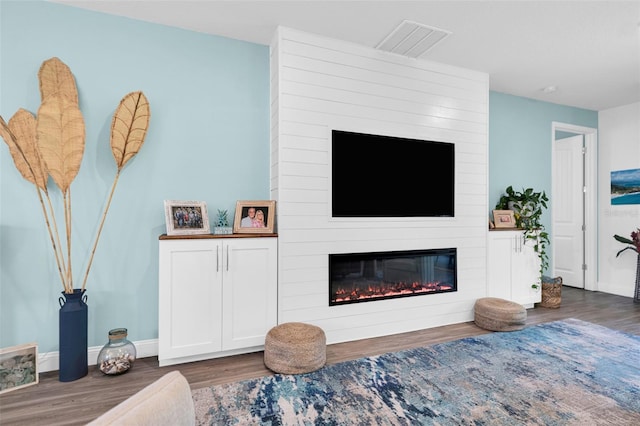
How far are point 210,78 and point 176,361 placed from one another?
240cm

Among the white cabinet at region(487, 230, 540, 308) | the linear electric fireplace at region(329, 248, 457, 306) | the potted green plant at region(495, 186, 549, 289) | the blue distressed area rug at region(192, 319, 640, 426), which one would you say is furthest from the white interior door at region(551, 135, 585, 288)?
the linear electric fireplace at region(329, 248, 457, 306)

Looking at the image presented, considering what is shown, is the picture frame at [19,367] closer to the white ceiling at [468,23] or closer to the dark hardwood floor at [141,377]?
the dark hardwood floor at [141,377]

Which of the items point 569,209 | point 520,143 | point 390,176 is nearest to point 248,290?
point 390,176

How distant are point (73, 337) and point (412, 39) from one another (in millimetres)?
3617

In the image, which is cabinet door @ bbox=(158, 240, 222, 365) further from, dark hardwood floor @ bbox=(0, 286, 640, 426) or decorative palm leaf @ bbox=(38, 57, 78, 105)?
decorative palm leaf @ bbox=(38, 57, 78, 105)

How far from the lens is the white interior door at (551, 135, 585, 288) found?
512 centimetres

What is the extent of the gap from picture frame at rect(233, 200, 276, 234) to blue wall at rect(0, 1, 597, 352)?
20 centimetres

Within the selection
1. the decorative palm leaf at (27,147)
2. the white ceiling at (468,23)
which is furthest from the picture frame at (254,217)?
the white ceiling at (468,23)

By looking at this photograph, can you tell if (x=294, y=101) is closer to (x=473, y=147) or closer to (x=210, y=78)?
(x=210, y=78)

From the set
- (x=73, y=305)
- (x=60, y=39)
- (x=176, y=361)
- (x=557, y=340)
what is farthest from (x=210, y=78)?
(x=557, y=340)

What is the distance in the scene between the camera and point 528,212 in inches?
160

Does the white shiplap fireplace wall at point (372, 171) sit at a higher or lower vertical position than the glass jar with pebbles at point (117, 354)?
higher

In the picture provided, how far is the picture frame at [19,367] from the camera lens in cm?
219

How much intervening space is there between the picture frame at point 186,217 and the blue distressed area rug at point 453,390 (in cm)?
119
